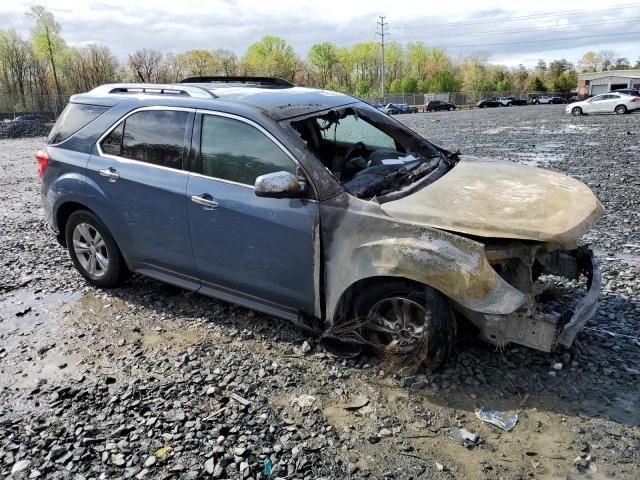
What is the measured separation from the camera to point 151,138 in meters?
4.63

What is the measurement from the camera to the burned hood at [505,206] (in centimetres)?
325

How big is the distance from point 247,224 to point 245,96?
1174 millimetres

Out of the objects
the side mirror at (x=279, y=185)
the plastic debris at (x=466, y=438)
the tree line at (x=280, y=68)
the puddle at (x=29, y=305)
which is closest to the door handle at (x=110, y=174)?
the puddle at (x=29, y=305)

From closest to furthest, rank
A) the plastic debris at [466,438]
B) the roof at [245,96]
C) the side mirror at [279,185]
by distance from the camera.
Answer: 1. the plastic debris at [466,438]
2. the side mirror at [279,185]
3. the roof at [245,96]

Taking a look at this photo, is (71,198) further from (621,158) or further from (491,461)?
(621,158)

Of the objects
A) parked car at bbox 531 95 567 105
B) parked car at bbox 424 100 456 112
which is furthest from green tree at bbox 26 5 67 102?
parked car at bbox 531 95 567 105

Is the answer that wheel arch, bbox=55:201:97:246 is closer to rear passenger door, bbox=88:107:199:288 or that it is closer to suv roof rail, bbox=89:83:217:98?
rear passenger door, bbox=88:107:199:288

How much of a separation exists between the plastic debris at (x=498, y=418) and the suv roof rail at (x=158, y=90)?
322 centimetres

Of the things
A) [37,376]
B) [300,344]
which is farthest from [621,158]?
[37,376]

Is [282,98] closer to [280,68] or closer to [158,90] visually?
[158,90]

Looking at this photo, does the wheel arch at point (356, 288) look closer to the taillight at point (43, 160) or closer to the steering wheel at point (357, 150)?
the steering wheel at point (357, 150)

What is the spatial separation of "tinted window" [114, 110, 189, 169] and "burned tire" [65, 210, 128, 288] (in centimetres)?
79

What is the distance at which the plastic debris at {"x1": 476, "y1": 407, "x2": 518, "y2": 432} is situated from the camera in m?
3.20

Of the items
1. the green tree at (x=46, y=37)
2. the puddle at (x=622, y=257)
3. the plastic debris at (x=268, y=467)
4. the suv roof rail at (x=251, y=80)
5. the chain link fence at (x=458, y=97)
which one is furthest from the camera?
the chain link fence at (x=458, y=97)
